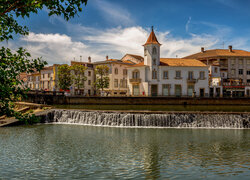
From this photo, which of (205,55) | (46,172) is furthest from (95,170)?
(205,55)

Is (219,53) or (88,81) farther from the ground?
(219,53)

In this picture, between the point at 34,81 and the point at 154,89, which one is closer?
the point at 154,89

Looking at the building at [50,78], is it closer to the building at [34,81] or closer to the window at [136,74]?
the building at [34,81]

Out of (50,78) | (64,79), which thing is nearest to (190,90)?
(64,79)

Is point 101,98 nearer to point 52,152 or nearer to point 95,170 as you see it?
point 52,152

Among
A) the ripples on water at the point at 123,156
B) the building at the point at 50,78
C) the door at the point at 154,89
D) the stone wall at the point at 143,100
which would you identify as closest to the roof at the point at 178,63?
the door at the point at 154,89

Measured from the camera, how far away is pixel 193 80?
5534 centimetres

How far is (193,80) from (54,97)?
1211 inches

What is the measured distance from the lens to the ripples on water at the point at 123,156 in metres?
11.2

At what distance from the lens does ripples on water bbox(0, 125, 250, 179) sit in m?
11.2

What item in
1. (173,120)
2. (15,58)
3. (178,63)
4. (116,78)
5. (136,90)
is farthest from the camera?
(116,78)

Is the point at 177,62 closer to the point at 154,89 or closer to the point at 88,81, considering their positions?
the point at 154,89

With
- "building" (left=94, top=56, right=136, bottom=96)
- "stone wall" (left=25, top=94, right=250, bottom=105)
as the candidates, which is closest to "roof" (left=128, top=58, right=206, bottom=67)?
"building" (left=94, top=56, right=136, bottom=96)

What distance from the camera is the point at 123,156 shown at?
14.3 metres
